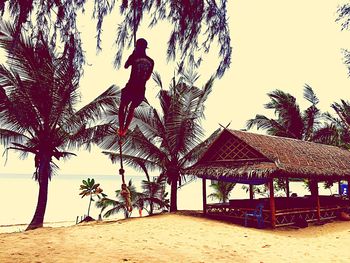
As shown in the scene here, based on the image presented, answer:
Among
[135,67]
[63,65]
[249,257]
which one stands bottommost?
[249,257]

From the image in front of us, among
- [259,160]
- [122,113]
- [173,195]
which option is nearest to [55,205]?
[173,195]

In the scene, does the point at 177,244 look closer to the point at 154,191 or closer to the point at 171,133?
the point at 171,133

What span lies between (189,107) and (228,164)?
3602 mm

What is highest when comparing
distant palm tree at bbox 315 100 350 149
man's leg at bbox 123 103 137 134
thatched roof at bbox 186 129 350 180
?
distant palm tree at bbox 315 100 350 149

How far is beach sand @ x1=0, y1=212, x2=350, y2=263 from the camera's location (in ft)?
24.2

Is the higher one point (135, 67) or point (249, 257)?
point (135, 67)

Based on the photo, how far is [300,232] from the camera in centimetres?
1280

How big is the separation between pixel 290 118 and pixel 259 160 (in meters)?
10.0

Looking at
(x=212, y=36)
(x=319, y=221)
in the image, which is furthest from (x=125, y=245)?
(x=319, y=221)

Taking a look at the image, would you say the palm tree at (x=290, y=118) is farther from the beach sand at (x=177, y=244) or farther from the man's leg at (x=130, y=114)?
the man's leg at (x=130, y=114)

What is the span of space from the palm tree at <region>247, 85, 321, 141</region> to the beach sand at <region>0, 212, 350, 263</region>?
10.5 m

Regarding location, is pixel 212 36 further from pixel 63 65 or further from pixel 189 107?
pixel 189 107

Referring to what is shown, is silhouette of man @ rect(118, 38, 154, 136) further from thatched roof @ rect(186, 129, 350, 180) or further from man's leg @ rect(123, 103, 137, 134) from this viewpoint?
thatched roof @ rect(186, 129, 350, 180)

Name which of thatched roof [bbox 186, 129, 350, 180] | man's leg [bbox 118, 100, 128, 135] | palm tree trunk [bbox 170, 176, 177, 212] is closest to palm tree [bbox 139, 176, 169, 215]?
palm tree trunk [bbox 170, 176, 177, 212]
